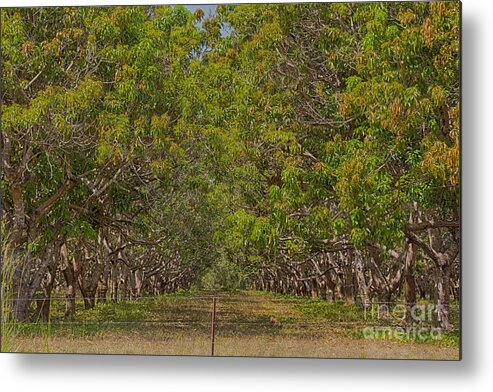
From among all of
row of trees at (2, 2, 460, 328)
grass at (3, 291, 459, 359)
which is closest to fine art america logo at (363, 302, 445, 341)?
grass at (3, 291, 459, 359)

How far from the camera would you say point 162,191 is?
8.48 m

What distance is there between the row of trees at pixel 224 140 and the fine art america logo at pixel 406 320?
155 mm

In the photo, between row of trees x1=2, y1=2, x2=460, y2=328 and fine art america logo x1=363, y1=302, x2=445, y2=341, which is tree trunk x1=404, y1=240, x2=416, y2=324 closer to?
row of trees x1=2, y1=2, x2=460, y2=328

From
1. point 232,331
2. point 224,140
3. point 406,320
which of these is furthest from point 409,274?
point 224,140

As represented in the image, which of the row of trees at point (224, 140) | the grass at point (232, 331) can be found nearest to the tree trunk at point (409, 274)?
the row of trees at point (224, 140)

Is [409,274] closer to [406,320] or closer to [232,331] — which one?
[406,320]

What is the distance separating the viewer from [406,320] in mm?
7934

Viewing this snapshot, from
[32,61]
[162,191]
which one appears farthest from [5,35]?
[162,191]

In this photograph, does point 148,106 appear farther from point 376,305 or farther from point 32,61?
point 376,305

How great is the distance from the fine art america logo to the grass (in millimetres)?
32

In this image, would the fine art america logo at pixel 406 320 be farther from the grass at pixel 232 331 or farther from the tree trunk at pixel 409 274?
the tree trunk at pixel 409 274

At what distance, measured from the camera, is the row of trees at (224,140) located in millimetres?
8141

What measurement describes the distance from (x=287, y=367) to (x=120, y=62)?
3.02m

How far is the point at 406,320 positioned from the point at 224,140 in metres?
2.18
